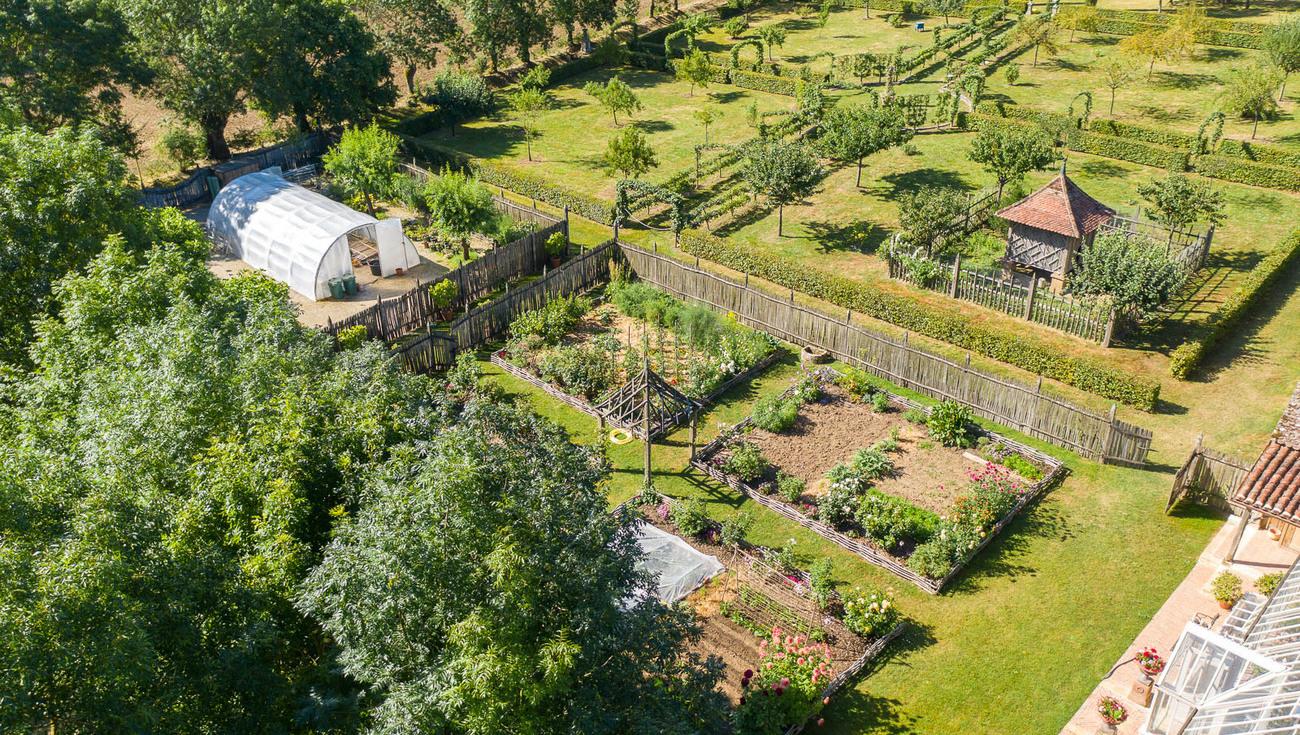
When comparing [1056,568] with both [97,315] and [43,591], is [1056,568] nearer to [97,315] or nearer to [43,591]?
[43,591]

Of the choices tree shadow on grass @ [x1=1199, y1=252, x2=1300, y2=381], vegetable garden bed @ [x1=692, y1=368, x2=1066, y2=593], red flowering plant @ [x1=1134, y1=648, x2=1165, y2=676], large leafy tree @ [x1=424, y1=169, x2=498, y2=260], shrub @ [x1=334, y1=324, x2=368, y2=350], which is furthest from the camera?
large leafy tree @ [x1=424, y1=169, x2=498, y2=260]

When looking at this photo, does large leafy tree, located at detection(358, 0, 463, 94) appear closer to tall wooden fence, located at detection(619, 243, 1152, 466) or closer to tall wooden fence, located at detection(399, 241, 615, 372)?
tall wooden fence, located at detection(399, 241, 615, 372)

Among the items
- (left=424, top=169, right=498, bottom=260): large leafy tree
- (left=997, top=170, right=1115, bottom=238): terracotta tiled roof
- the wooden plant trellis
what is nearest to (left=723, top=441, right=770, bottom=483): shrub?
the wooden plant trellis

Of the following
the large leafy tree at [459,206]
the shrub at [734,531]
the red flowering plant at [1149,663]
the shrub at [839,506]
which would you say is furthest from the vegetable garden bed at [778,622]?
the large leafy tree at [459,206]

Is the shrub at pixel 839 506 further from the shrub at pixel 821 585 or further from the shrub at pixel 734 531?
the shrub at pixel 821 585

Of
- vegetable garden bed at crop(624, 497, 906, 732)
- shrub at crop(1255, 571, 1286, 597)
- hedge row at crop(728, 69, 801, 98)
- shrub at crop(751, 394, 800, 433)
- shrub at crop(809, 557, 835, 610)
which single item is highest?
hedge row at crop(728, 69, 801, 98)

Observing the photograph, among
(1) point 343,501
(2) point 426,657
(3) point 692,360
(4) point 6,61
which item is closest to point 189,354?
(1) point 343,501
